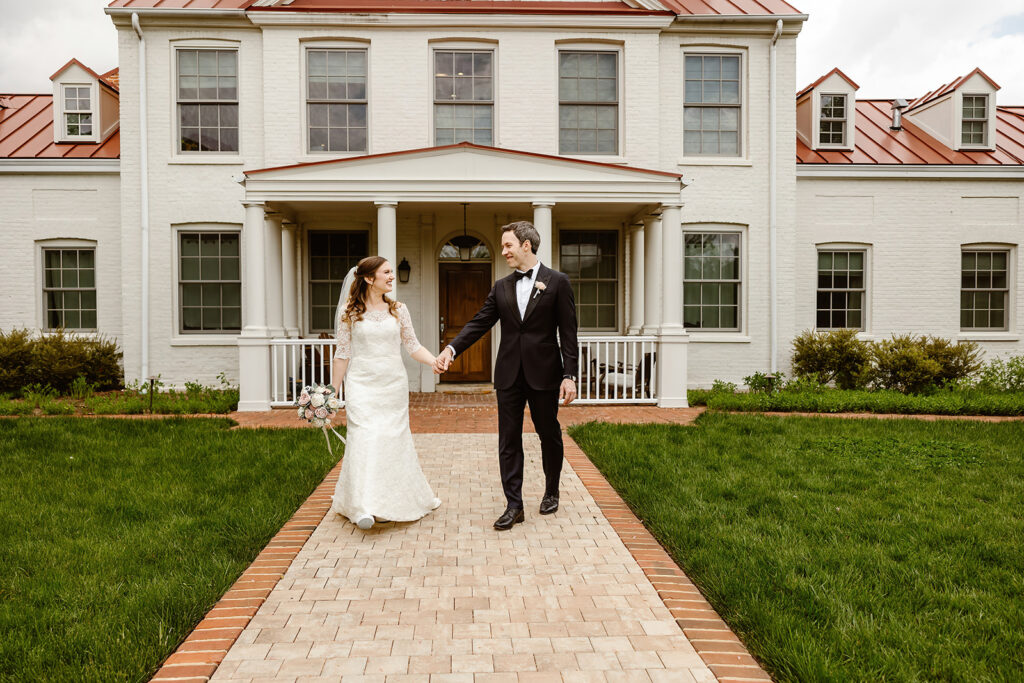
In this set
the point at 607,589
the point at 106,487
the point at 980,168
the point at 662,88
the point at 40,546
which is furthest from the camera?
the point at 980,168

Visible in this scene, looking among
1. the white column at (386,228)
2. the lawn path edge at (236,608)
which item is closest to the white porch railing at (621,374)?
the white column at (386,228)

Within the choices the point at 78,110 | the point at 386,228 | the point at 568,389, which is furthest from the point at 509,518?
the point at 78,110

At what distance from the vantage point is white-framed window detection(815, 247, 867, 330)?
14.3 metres

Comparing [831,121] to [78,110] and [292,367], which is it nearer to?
[292,367]

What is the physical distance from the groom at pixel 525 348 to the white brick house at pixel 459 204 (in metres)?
7.17

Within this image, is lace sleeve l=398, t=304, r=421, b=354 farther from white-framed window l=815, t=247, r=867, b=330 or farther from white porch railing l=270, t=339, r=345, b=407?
white-framed window l=815, t=247, r=867, b=330

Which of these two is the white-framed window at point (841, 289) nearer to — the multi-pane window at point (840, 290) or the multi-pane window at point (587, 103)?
the multi-pane window at point (840, 290)

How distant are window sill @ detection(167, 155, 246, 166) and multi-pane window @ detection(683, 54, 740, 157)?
860 cm

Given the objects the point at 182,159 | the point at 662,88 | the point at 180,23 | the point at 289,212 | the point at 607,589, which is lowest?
the point at 607,589

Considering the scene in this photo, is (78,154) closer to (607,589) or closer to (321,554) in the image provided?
(321,554)

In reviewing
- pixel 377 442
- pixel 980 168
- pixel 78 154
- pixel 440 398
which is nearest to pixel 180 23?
pixel 78 154

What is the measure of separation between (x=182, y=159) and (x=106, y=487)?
347 inches

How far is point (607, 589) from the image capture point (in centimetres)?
384

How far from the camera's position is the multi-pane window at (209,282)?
1314cm
